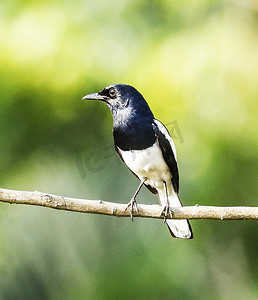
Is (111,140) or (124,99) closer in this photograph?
(124,99)

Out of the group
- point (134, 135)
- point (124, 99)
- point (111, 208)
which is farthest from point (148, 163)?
point (111, 208)

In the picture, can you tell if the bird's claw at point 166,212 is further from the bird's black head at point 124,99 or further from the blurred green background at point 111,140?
the blurred green background at point 111,140

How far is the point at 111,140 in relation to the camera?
635 cm

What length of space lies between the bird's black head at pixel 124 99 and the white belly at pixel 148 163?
26 cm

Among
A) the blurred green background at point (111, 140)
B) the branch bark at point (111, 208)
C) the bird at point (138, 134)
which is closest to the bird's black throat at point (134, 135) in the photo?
the bird at point (138, 134)

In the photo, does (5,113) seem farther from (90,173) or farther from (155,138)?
(155,138)

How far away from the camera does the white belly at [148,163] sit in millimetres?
3855

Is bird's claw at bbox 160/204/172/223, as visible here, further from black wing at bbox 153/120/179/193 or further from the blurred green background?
the blurred green background

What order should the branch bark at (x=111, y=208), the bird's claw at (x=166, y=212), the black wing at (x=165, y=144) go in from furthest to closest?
the black wing at (x=165, y=144)
the bird's claw at (x=166, y=212)
the branch bark at (x=111, y=208)

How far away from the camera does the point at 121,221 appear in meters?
6.59

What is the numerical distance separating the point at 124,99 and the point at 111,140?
2.54 m

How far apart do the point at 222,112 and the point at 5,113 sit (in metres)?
2.38

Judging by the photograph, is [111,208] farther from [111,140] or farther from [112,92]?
[111,140]

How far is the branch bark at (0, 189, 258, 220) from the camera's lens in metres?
3.02
